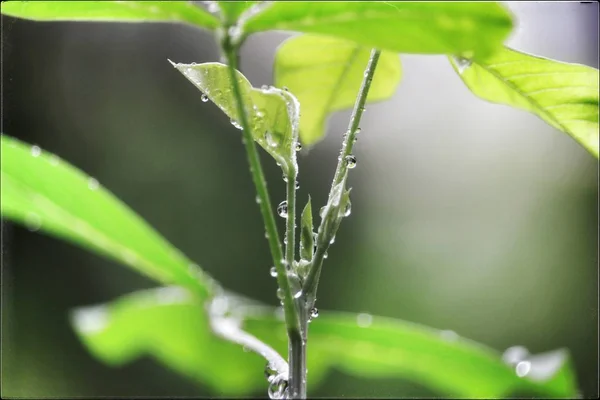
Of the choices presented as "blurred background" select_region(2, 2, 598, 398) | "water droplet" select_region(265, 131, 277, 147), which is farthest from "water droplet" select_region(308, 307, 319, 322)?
"blurred background" select_region(2, 2, 598, 398)

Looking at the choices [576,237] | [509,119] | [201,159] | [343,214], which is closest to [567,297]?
[576,237]

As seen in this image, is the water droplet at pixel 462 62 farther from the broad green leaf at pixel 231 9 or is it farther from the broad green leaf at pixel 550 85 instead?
the broad green leaf at pixel 231 9

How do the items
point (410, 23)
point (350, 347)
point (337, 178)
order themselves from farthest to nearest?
point (350, 347)
point (337, 178)
point (410, 23)

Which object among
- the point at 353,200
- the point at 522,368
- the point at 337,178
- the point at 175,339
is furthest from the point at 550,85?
the point at 353,200

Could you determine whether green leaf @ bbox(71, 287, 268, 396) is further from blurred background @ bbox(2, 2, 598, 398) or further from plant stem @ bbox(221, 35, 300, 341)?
blurred background @ bbox(2, 2, 598, 398)

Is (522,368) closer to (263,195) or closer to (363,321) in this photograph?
(363,321)
